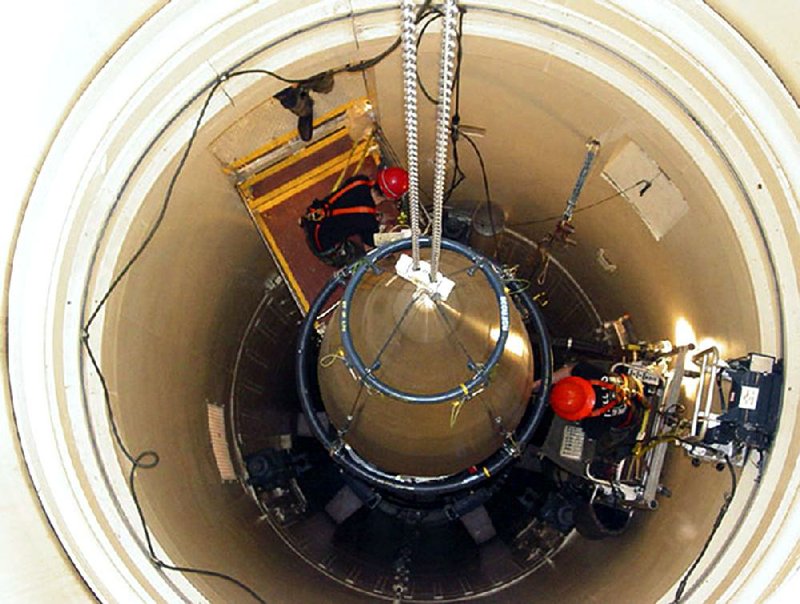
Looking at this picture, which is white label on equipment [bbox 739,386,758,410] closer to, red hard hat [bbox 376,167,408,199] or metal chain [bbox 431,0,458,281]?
metal chain [bbox 431,0,458,281]

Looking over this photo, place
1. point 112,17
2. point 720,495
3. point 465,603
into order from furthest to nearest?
point 465,603 → point 720,495 → point 112,17

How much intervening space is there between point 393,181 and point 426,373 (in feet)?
6.65

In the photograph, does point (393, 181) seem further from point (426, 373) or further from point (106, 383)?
point (106, 383)

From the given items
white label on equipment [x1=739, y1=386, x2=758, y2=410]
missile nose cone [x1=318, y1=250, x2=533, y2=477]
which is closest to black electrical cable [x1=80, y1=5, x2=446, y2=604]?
missile nose cone [x1=318, y1=250, x2=533, y2=477]

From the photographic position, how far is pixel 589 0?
364 centimetres

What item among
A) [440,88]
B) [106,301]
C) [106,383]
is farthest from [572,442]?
[440,88]

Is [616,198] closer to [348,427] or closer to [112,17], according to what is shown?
[348,427]

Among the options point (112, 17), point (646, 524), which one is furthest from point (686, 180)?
point (112, 17)

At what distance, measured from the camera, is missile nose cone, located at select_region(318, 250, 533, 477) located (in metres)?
3.24

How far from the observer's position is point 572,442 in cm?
529

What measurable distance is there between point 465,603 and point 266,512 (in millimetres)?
1534

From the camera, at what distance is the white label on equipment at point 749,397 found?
3627 millimetres

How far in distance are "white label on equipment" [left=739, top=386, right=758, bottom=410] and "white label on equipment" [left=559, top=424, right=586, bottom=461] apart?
5.53 feet

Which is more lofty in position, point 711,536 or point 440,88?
point 440,88
